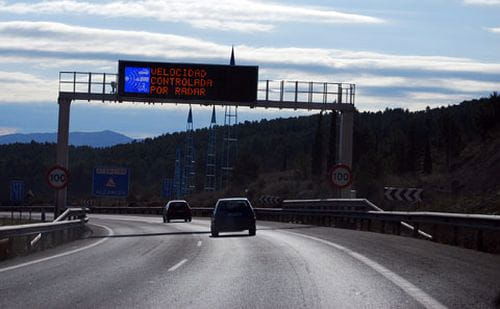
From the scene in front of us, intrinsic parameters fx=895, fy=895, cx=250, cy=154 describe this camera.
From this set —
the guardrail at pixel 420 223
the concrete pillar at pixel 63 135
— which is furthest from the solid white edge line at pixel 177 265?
the concrete pillar at pixel 63 135

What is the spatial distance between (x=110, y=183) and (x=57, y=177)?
103 ft

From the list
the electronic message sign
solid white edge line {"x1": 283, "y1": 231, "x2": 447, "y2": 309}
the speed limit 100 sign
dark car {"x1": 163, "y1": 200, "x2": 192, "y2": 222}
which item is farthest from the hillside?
solid white edge line {"x1": 283, "y1": 231, "x2": 447, "y2": 309}

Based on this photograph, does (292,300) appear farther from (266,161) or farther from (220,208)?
(266,161)

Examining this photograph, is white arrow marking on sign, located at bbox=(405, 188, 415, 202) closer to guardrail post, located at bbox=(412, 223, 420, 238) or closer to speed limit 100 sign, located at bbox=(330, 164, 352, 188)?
guardrail post, located at bbox=(412, 223, 420, 238)

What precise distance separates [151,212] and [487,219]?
58393 millimetres

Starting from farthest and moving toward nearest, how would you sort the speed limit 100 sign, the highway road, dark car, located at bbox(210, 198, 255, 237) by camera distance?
the speed limit 100 sign < dark car, located at bbox(210, 198, 255, 237) < the highway road

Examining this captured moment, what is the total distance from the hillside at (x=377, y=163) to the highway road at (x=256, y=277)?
13.3 m

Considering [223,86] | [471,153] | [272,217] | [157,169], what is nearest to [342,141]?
[223,86]

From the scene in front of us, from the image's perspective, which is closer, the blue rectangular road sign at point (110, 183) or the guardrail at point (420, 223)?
the guardrail at point (420, 223)

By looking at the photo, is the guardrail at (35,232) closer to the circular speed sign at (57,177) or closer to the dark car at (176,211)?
the circular speed sign at (57,177)

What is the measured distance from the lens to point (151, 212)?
7762 cm

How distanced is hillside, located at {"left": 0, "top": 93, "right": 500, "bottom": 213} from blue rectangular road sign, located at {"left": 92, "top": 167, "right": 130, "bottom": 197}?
1441 cm

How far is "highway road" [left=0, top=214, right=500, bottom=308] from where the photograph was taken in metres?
12.2

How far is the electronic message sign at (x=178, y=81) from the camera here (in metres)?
41.6
